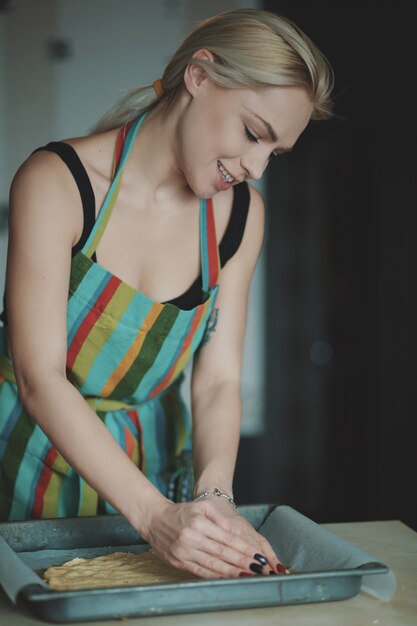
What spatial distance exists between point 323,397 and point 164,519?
9.40 feet

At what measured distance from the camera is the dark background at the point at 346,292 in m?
3.65

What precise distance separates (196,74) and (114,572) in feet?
2.64

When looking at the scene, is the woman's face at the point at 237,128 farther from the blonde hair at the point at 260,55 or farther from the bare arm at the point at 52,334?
the bare arm at the point at 52,334

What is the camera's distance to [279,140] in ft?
4.94

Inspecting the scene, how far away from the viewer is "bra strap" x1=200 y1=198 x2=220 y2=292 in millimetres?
1722

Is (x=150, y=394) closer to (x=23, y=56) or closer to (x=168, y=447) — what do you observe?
(x=168, y=447)

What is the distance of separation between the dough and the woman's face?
621 millimetres

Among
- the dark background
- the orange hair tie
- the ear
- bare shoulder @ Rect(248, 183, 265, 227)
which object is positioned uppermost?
the ear

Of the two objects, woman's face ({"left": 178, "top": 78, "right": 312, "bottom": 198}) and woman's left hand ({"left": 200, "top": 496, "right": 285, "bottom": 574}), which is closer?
woman's left hand ({"left": 200, "top": 496, "right": 285, "bottom": 574})

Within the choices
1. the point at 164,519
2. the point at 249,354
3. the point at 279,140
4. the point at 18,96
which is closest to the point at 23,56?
the point at 18,96

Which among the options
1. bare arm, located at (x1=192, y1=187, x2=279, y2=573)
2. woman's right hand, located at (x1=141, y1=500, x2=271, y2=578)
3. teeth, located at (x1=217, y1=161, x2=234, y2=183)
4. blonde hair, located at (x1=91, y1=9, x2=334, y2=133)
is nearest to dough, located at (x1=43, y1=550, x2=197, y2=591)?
woman's right hand, located at (x1=141, y1=500, x2=271, y2=578)

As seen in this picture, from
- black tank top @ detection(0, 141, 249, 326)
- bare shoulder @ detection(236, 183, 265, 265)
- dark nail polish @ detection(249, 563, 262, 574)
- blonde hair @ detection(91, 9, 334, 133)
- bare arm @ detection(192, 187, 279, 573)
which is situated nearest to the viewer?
dark nail polish @ detection(249, 563, 262, 574)

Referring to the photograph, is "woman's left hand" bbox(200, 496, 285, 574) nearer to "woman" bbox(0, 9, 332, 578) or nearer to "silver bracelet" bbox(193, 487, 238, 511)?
"woman" bbox(0, 9, 332, 578)

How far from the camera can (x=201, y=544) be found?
1.26 meters
